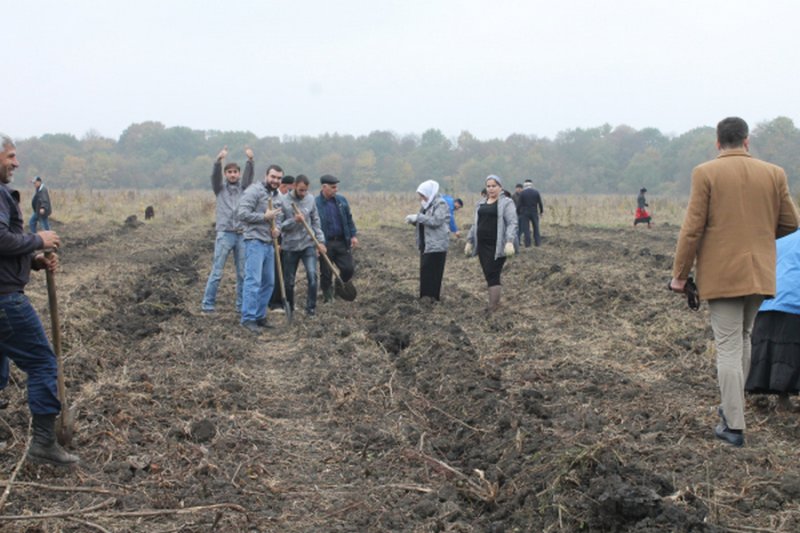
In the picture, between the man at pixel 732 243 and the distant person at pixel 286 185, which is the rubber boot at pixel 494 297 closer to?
the distant person at pixel 286 185

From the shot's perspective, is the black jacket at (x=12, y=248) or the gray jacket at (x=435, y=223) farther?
the gray jacket at (x=435, y=223)

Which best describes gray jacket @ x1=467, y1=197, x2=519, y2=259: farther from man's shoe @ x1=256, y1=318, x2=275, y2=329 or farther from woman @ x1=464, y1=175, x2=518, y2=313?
man's shoe @ x1=256, y1=318, x2=275, y2=329

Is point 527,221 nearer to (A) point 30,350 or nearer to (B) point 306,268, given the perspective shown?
(B) point 306,268

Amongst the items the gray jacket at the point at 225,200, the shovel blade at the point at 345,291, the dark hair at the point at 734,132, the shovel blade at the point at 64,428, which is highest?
the dark hair at the point at 734,132

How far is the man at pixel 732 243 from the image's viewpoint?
16.2 ft

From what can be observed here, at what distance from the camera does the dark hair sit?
5105mm

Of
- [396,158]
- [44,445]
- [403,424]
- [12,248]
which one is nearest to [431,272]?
[403,424]

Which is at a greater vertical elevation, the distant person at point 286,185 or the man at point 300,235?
the distant person at point 286,185

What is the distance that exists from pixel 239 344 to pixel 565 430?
4.09m

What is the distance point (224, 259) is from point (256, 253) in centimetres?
86

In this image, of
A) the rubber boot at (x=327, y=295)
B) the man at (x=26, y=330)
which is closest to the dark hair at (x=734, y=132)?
the man at (x=26, y=330)

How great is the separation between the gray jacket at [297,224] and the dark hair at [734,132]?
232 inches

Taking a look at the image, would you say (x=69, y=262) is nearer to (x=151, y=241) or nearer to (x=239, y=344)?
(x=151, y=241)

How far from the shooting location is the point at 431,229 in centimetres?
1068
